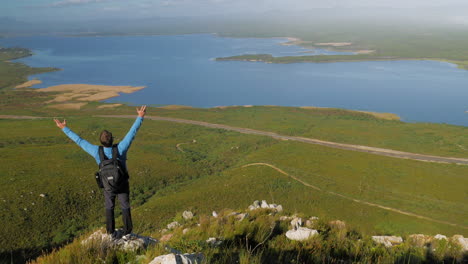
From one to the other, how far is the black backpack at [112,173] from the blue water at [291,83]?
57.9m

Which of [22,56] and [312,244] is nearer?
[312,244]

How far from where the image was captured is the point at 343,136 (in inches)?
1620

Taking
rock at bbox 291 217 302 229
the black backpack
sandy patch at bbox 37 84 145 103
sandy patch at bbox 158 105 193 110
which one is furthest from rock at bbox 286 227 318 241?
sandy patch at bbox 37 84 145 103

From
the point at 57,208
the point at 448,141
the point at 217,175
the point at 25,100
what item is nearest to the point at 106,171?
the point at 57,208

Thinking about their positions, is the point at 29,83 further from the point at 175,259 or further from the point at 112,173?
the point at 175,259

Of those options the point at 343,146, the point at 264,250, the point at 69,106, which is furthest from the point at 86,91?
the point at 264,250

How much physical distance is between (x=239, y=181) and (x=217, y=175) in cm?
322

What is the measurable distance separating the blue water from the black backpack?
5791cm

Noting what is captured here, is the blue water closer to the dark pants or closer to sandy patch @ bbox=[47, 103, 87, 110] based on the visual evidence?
sandy patch @ bbox=[47, 103, 87, 110]

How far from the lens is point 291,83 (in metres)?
82.4

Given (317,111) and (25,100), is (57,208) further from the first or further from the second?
(25,100)

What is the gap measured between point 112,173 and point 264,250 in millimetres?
2448

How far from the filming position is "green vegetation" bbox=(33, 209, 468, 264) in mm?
4059

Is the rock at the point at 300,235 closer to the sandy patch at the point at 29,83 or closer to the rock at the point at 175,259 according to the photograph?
the rock at the point at 175,259
